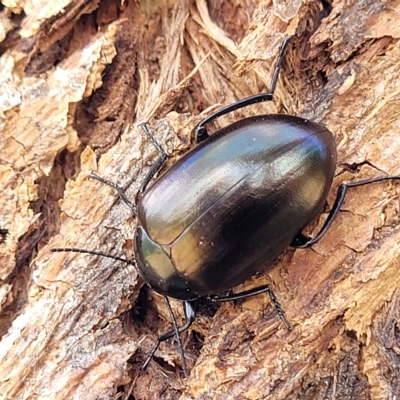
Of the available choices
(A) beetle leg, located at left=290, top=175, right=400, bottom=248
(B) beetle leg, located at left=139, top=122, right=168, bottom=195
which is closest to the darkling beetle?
(A) beetle leg, located at left=290, top=175, right=400, bottom=248

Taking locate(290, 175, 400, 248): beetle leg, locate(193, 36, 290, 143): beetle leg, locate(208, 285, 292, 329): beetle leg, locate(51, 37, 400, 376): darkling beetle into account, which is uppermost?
locate(193, 36, 290, 143): beetle leg

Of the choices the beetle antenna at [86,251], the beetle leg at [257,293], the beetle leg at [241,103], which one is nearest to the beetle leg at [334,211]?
the beetle leg at [257,293]

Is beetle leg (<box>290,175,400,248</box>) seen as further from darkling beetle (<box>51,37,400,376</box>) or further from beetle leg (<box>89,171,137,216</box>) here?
beetle leg (<box>89,171,137,216</box>)

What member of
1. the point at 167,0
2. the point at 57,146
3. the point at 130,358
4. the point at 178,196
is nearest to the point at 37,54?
the point at 57,146

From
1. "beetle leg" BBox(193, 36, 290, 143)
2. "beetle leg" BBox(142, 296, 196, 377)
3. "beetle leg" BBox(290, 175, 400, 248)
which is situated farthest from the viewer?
"beetle leg" BBox(193, 36, 290, 143)

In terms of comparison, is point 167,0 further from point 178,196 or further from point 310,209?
point 310,209

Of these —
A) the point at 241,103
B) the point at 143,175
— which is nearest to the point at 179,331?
the point at 143,175

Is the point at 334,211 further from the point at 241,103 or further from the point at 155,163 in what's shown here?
the point at 155,163
